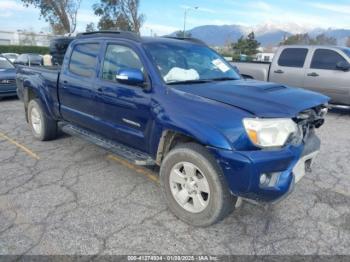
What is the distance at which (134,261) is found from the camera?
8.83 ft

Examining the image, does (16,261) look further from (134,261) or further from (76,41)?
(76,41)

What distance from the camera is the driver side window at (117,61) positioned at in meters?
3.78

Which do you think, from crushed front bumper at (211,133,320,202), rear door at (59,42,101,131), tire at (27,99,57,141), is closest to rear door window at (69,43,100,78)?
rear door at (59,42,101,131)

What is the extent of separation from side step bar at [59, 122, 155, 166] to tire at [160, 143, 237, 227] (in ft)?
1.23

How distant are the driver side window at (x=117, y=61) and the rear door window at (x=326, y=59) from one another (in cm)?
635

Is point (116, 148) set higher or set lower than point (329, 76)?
lower

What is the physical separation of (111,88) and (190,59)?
102 centimetres

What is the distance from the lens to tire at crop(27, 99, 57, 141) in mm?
5559

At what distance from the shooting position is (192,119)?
298cm

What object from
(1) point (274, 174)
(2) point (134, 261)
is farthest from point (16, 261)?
(1) point (274, 174)

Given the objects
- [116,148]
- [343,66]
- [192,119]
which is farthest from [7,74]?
[343,66]

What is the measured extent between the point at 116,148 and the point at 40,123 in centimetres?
236

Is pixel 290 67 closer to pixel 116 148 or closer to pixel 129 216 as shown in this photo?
pixel 116 148

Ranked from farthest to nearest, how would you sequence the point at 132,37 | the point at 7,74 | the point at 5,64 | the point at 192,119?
1. the point at 5,64
2. the point at 7,74
3. the point at 132,37
4. the point at 192,119
